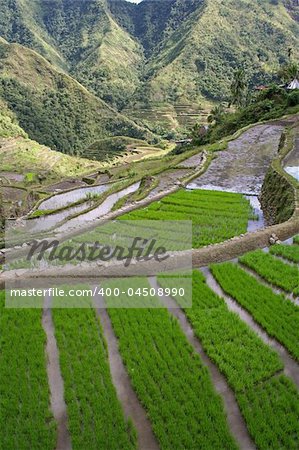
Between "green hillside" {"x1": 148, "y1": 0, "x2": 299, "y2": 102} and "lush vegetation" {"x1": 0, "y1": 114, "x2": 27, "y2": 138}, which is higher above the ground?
"green hillside" {"x1": 148, "y1": 0, "x2": 299, "y2": 102}

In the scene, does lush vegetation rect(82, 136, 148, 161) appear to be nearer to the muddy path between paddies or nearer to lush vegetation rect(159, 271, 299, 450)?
the muddy path between paddies

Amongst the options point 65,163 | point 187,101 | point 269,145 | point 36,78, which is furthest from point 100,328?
point 36,78

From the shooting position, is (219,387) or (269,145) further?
(269,145)

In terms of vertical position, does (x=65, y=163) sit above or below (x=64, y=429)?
below

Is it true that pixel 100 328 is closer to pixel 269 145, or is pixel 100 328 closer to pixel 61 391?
pixel 61 391

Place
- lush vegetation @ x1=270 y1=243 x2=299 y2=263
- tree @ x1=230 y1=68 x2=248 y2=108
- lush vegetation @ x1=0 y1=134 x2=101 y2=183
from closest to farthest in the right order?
lush vegetation @ x1=270 y1=243 x2=299 y2=263 < tree @ x1=230 y1=68 x2=248 y2=108 < lush vegetation @ x1=0 y1=134 x2=101 y2=183

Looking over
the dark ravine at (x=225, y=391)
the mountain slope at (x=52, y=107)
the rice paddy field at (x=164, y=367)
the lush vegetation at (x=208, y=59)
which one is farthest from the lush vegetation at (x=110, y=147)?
the dark ravine at (x=225, y=391)

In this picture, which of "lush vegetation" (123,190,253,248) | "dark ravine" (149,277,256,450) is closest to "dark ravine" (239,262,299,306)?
"lush vegetation" (123,190,253,248)
